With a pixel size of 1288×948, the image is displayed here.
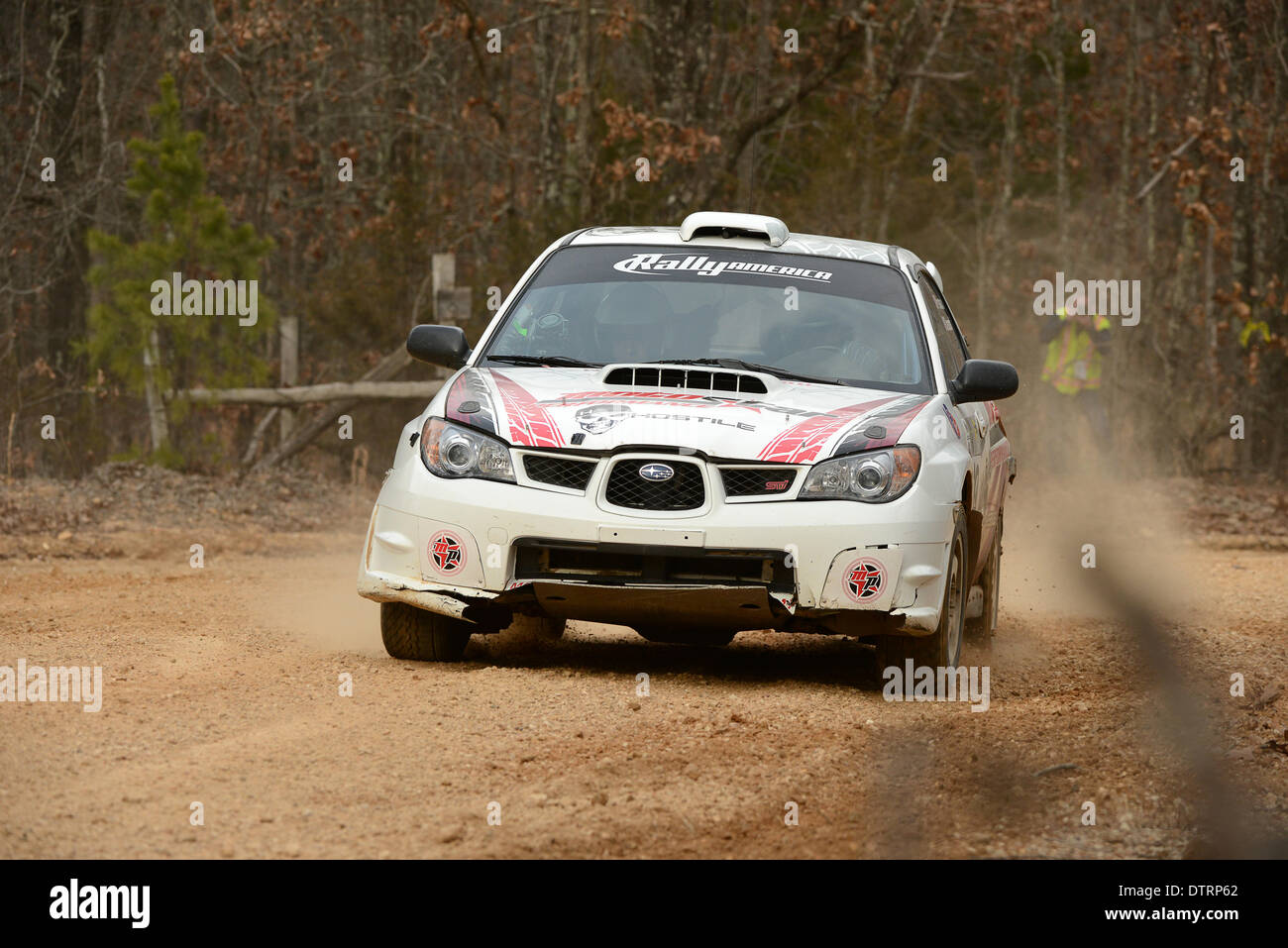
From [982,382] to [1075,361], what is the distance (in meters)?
12.9

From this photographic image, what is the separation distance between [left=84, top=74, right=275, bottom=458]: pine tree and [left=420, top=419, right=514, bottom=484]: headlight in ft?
30.7

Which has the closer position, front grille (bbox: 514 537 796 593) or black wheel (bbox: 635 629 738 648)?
front grille (bbox: 514 537 796 593)

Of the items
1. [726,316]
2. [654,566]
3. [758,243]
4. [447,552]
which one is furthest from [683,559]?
[758,243]

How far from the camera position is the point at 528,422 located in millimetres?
7309

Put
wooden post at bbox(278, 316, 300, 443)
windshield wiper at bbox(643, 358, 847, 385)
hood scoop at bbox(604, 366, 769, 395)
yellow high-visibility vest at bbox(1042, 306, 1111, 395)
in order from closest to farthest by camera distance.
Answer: hood scoop at bbox(604, 366, 769, 395)
windshield wiper at bbox(643, 358, 847, 385)
wooden post at bbox(278, 316, 300, 443)
yellow high-visibility vest at bbox(1042, 306, 1111, 395)

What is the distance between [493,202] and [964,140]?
19.7m

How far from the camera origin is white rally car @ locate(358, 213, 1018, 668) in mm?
7082

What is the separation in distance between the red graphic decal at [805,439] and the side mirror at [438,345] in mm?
1723

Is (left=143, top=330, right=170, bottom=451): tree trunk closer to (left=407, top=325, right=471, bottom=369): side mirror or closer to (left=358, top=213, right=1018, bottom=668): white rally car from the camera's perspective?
(left=407, top=325, right=471, bottom=369): side mirror

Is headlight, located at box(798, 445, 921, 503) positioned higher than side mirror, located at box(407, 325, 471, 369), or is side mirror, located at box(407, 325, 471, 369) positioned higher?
side mirror, located at box(407, 325, 471, 369)

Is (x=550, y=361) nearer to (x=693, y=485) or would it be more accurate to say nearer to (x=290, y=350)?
(x=693, y=485)

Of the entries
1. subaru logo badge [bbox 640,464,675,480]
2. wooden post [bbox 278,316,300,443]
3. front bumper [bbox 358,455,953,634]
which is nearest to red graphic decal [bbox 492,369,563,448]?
front bumper [bbox 358,455,953,634]
